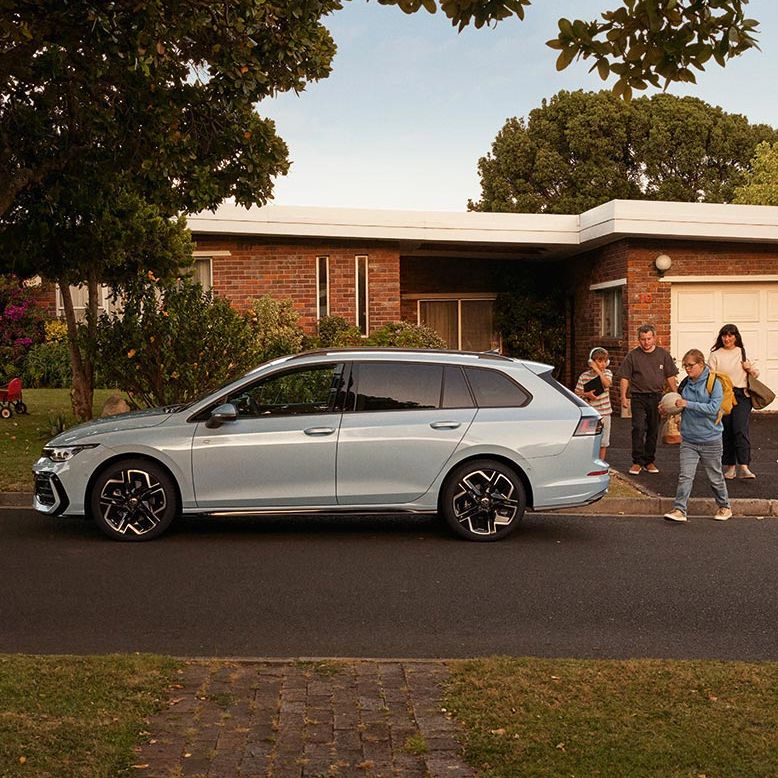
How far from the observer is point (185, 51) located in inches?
469

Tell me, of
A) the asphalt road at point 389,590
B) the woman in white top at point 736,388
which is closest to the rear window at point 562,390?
the asphalt road at point 389,590

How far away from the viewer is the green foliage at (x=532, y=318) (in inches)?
949

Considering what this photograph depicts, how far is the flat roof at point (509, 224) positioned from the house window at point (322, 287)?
2.05 feet

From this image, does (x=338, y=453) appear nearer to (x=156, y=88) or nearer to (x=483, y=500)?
(x=483, y=500)

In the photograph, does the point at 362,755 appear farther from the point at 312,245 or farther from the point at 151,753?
the point at 312,245

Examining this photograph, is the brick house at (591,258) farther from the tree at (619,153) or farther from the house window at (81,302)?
the tree at (619,153)

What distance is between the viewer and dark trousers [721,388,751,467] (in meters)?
12.4

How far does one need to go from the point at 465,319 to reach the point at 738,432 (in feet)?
42.8

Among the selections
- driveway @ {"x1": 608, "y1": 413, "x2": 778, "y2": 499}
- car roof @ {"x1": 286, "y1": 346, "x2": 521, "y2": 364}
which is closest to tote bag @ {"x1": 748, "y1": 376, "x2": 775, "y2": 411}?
driveway @ {"x1": 608, "y1": 413, "x2": 778, "y2": 499}

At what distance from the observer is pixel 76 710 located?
187 inches

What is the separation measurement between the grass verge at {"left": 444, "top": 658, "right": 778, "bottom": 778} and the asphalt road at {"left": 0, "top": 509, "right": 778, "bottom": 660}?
1.90 feet

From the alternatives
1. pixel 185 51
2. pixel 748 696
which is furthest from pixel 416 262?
pixel 748 696

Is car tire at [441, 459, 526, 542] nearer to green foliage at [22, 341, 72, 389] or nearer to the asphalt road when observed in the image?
the asphalt road

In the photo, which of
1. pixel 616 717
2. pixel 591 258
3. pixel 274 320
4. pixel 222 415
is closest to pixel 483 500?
pixel 222 415
